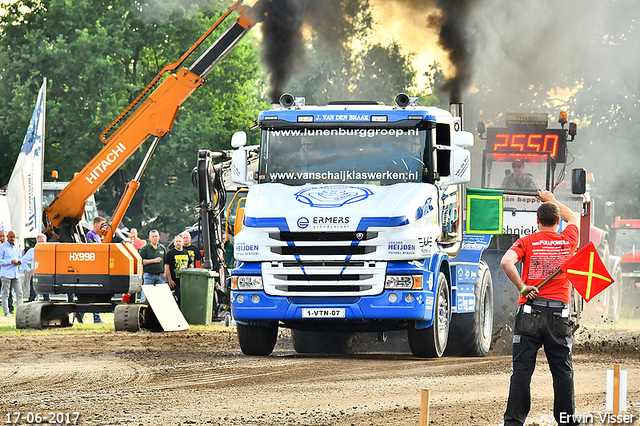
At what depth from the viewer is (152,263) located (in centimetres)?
2044

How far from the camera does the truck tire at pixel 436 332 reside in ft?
44.0

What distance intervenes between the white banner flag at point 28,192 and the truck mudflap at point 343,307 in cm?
1134

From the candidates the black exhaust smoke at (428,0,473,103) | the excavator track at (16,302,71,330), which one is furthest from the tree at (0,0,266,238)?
the excavator track at (16,302,71,330)

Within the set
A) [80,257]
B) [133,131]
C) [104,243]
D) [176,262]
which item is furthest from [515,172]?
[80,257]

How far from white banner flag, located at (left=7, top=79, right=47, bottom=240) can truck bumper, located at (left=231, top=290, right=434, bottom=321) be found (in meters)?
11.3

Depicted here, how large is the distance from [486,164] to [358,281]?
8950 millimetres

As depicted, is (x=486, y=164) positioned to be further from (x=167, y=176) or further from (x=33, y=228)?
(x=167, y=176)

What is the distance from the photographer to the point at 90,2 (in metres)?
40.4

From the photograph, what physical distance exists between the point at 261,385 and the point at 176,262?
10.3 m

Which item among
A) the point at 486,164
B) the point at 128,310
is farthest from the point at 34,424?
the point at 486,164

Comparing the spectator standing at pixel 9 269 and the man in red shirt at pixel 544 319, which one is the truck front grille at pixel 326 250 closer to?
the man in red shirt at pixel 544 319

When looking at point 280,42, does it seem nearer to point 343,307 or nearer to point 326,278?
point 326,278

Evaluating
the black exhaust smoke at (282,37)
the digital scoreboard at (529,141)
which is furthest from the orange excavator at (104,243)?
the digital scoreboard at (529,141)

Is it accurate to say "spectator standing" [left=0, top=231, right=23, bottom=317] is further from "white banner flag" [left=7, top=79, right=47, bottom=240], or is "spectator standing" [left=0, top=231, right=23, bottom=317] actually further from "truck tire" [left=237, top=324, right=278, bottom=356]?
"truck tire" [left=237, top=324, right=278, bottom=356]
